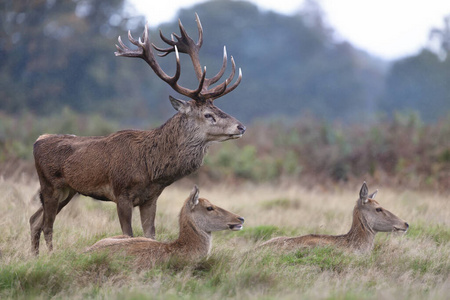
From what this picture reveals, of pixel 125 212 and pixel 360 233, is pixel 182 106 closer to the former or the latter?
pixel 125 212

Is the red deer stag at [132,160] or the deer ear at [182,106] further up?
the deer ear at [182,106]

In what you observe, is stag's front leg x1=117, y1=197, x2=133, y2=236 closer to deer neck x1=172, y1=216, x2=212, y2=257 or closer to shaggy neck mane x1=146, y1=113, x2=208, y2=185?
shaggy neck mane x1=146, y1=113, x2=208, y2=185

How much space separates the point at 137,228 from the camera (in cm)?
899

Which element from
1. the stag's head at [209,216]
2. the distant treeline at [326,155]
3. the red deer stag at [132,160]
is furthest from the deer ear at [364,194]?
the distant treeline at [326,155]

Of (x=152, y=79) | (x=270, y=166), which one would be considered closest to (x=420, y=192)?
(x=270, y=166)

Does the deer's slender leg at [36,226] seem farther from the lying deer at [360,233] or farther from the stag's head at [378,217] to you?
the stag's head at [378,217]

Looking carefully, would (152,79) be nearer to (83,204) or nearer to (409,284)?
(83,204)

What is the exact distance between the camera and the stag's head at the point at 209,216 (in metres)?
7.38

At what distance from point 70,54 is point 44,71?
1.61 metres

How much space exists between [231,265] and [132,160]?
196 centimetres

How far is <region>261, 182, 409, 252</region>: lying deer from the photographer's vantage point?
7961mm

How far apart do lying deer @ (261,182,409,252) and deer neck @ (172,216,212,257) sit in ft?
3.27

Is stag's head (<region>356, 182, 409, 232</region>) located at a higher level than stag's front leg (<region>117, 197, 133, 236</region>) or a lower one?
higher

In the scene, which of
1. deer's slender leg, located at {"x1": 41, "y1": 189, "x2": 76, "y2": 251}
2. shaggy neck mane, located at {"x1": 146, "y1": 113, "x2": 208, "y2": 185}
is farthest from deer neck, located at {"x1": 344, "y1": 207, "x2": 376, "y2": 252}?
deer's slender leg, located at {"x1": 41, "y1": 189, "x2": 76, "y2": 251}
